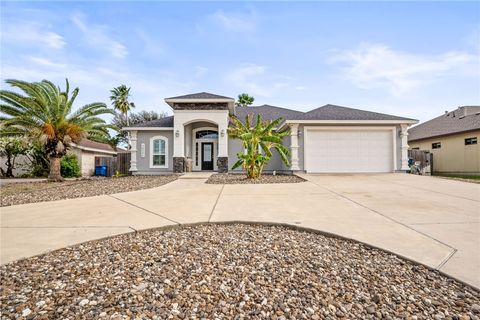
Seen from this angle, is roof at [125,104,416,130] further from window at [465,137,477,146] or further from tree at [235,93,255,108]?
tree at [235,93,255,108]

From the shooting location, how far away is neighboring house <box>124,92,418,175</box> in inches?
535

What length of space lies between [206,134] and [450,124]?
61.6 ft

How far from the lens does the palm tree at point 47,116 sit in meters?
11.4

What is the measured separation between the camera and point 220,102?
15062mm

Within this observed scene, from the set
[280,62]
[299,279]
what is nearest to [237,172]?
[280,62]

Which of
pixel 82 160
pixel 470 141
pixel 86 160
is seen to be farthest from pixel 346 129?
pixel 86 160

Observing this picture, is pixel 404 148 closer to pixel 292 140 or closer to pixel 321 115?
pixel 321 115

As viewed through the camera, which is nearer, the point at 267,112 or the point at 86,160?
the point at 267,112

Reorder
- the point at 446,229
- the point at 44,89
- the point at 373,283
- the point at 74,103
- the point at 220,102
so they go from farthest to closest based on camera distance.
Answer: the point at 220,102 → the point at 74,103 → the point at 44,89 → the point at 446,229 → the point at 373,283

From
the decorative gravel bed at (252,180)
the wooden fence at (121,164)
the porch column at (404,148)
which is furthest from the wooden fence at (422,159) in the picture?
the wooden fence at (121,164)

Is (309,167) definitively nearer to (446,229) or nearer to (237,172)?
(237,172)

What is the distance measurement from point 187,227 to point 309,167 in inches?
430

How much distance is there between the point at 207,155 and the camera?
17.2 metres

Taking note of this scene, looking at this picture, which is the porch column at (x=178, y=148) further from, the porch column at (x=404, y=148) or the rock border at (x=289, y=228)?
the porch column at (x=404, y=148)
